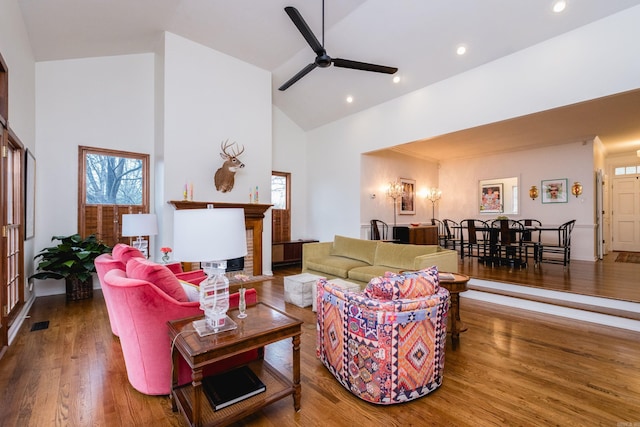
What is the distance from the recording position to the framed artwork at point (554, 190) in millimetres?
7051

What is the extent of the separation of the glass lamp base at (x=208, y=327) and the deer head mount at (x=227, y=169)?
4.02 metres

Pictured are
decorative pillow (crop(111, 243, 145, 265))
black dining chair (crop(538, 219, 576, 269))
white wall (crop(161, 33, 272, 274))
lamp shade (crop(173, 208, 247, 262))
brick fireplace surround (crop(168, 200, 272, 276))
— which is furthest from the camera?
black dining chair (crop(538, 219, 576, 269))

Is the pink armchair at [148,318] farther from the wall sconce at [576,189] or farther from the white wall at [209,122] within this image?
the wall sconce at [576,189]

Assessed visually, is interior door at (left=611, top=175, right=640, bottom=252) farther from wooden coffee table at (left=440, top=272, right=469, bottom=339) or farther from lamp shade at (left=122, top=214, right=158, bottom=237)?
lamp shade at (left=122, top=214, right=158, bottom=237)

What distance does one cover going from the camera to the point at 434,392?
218 cm

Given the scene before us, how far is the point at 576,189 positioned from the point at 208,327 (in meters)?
8.38

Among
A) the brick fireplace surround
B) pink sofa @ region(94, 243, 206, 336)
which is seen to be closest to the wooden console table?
the brick fireplace surround

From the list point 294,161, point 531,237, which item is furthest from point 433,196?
point 294,161

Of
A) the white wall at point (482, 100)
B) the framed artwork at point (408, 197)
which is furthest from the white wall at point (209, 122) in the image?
the framed artwork at point (408, 197)

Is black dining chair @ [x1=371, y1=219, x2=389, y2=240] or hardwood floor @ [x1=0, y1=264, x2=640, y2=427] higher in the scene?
black dining chair @ [x1=371, y1=219, x2=389, y2=240]

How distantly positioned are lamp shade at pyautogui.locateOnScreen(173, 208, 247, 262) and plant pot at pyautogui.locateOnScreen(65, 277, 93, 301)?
4175 millimetres

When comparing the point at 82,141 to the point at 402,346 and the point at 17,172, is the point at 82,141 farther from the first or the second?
the point at 402,346

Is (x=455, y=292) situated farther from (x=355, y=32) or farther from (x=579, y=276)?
(x=355, y=32)

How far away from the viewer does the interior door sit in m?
7.86
